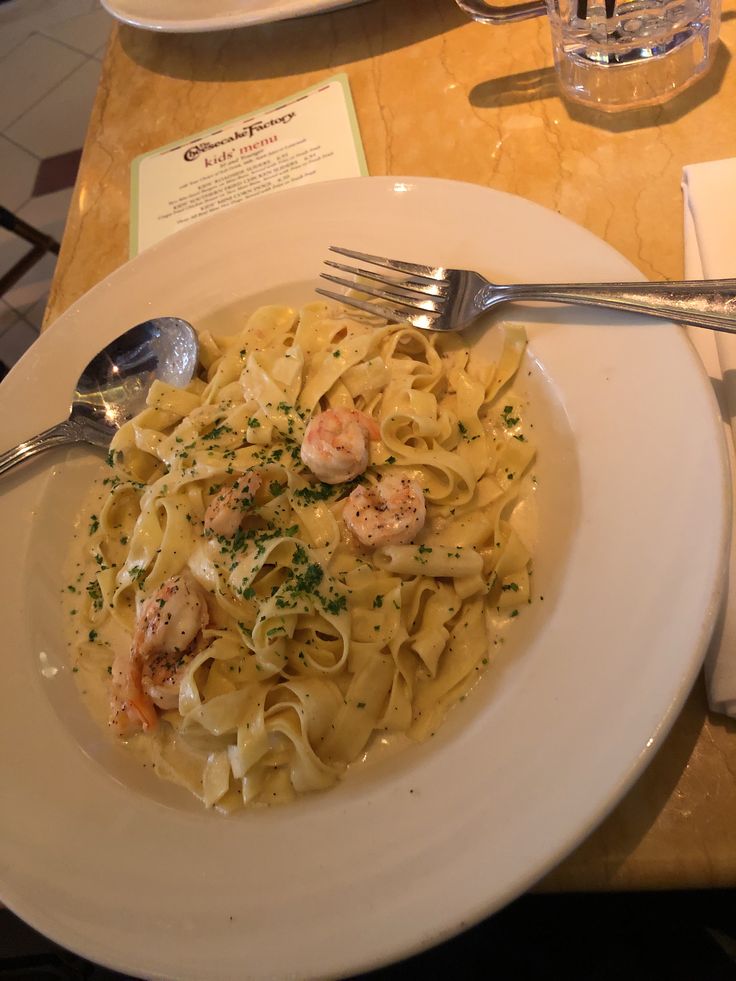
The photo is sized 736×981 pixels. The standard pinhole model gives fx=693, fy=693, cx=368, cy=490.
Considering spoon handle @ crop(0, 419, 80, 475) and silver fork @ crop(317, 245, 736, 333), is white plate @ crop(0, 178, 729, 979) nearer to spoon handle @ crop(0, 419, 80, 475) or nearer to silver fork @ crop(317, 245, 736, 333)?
silver fork @ crop(317, 245, 736, 333)

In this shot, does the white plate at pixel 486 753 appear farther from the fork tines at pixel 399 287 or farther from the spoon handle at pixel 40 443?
the spoon handle at pixel 40 443

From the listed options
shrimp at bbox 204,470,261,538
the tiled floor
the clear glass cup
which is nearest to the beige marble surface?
the clear glass cup

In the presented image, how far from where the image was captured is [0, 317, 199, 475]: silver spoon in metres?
2.12

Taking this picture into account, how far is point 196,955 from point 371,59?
291cm

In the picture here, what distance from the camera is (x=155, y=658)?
5.70 ft

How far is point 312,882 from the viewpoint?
4.03 feet

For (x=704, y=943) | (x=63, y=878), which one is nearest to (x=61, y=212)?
(x=63, y=878)

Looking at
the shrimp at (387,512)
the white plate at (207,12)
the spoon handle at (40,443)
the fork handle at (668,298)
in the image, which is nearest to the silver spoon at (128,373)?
the spoon handle at (40,443)

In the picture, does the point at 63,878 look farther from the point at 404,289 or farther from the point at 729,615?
the point at 404,289

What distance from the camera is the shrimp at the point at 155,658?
167cm

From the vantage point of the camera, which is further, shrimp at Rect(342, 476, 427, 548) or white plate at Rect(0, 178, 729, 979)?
shrimp at Rect(342, 476, 427, 548)

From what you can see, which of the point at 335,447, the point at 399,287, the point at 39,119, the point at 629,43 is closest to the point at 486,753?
the point at 335,447

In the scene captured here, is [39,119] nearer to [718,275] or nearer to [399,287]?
[399,287]

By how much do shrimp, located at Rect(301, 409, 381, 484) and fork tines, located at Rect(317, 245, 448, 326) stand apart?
1.11ft
